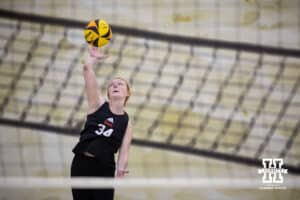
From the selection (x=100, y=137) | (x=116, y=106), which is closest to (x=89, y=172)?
(x=100, y=137)

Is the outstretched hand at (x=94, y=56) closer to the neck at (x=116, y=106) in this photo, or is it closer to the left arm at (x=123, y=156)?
the neck at (x=116, y=106)

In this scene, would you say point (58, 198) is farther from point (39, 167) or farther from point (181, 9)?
point (181, 9)

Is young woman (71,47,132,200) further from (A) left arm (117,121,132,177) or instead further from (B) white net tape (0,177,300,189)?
(B) white net tape (0,177,300,189)

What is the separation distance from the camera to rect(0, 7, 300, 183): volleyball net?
4.51 metres

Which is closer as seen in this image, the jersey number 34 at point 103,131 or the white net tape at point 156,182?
the jersey number 34 at point 103,131

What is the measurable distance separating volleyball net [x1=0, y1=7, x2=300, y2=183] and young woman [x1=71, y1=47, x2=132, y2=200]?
3.22ft

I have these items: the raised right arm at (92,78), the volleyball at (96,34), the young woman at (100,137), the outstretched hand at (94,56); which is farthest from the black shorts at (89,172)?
the volleyball at (96,34)

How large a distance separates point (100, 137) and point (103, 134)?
2 centimetres

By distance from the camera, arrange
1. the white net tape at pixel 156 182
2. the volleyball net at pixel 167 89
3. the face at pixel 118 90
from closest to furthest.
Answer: the face at pixel 118 90, the white net tape at pixel 156 182, the volleyball net at pixel 167 89

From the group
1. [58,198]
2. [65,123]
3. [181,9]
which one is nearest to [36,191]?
[58,198]

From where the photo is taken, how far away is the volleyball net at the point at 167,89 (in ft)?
14.8

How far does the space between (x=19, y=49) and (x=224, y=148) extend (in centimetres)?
173

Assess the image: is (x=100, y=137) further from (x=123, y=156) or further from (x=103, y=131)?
(x=123, y=156)

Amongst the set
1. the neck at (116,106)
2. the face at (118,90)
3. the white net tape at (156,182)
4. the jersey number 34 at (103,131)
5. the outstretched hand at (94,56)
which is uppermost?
the outstretched hand at (94,56)
